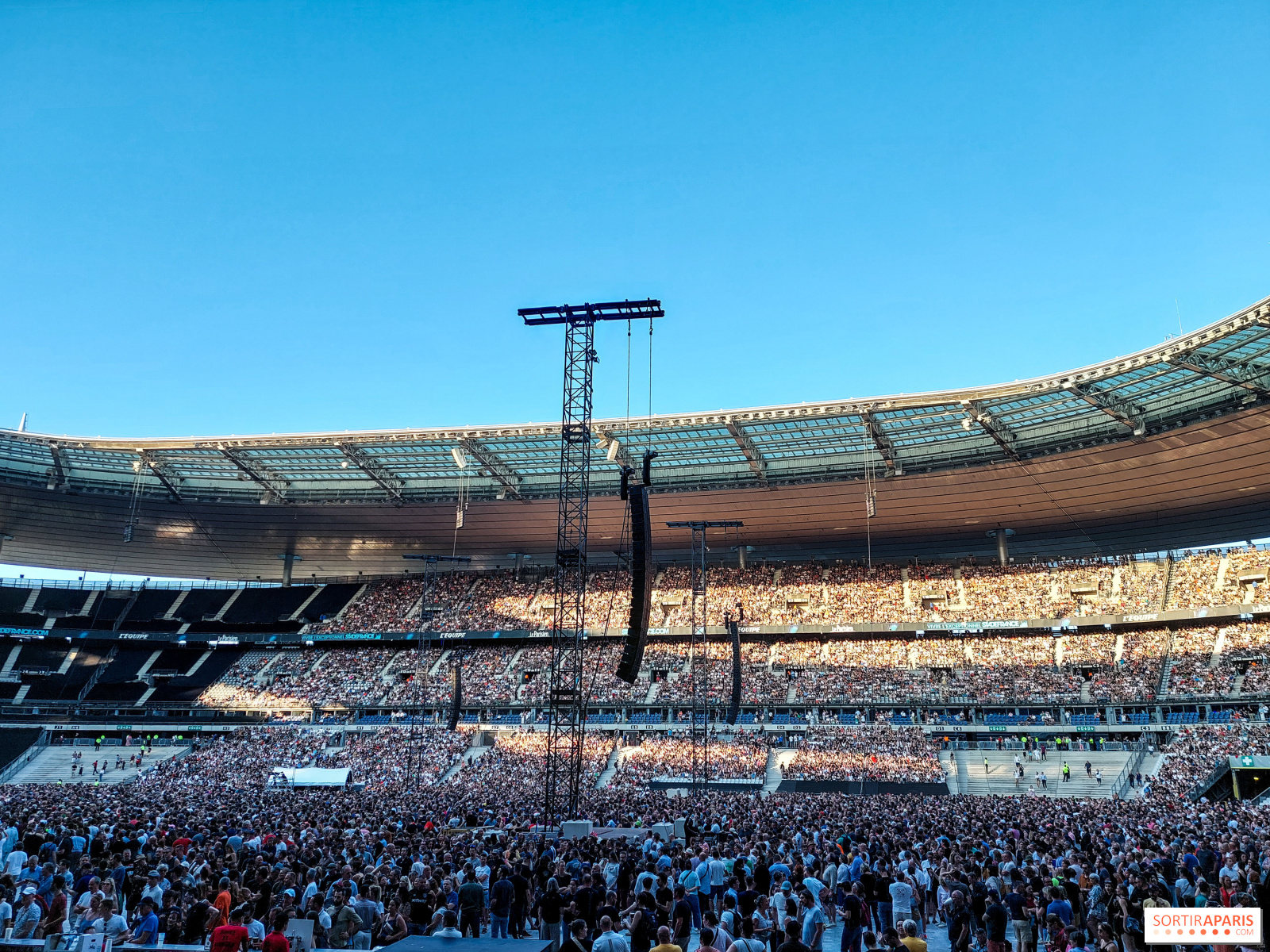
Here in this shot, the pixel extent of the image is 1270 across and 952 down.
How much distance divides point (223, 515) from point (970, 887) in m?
58.7

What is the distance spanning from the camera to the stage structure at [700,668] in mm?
39000

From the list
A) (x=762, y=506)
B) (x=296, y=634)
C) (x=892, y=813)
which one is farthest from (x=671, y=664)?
(x=892, y=813)

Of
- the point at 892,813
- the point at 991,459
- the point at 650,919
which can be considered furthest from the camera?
the point at 991,459

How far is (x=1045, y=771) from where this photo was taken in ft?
134

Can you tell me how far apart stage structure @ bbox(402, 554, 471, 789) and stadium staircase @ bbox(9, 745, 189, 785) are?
13.3 m

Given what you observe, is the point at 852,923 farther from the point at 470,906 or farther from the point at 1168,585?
the point at 1168,585

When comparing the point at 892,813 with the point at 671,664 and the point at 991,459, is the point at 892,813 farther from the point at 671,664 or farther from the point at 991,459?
the point at 671,664

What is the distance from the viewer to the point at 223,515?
62.2 m

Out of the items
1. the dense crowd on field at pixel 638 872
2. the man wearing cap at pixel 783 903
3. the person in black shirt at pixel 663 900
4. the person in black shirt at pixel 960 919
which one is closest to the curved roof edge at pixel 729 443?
the dense crowd on field at pixel 638 872

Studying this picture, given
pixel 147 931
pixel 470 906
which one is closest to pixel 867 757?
pixel 470 906

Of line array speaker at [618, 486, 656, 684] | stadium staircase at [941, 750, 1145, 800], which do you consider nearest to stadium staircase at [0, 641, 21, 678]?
line array speaker at [618, 486, 656, 684]

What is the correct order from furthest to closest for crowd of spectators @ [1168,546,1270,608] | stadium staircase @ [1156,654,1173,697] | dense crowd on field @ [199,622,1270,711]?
1. crowd of spectators @ [1168,546,1270,608]
2. dense crowd on field @ [199,622,1270,711]
3. stadium staircase @ [1156,654,1173,697]

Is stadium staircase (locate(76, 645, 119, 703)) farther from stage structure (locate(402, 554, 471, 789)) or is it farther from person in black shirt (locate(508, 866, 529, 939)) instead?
person in black shirt (locate(508, 866, 529, 939))

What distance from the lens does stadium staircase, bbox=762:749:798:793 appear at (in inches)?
1646
